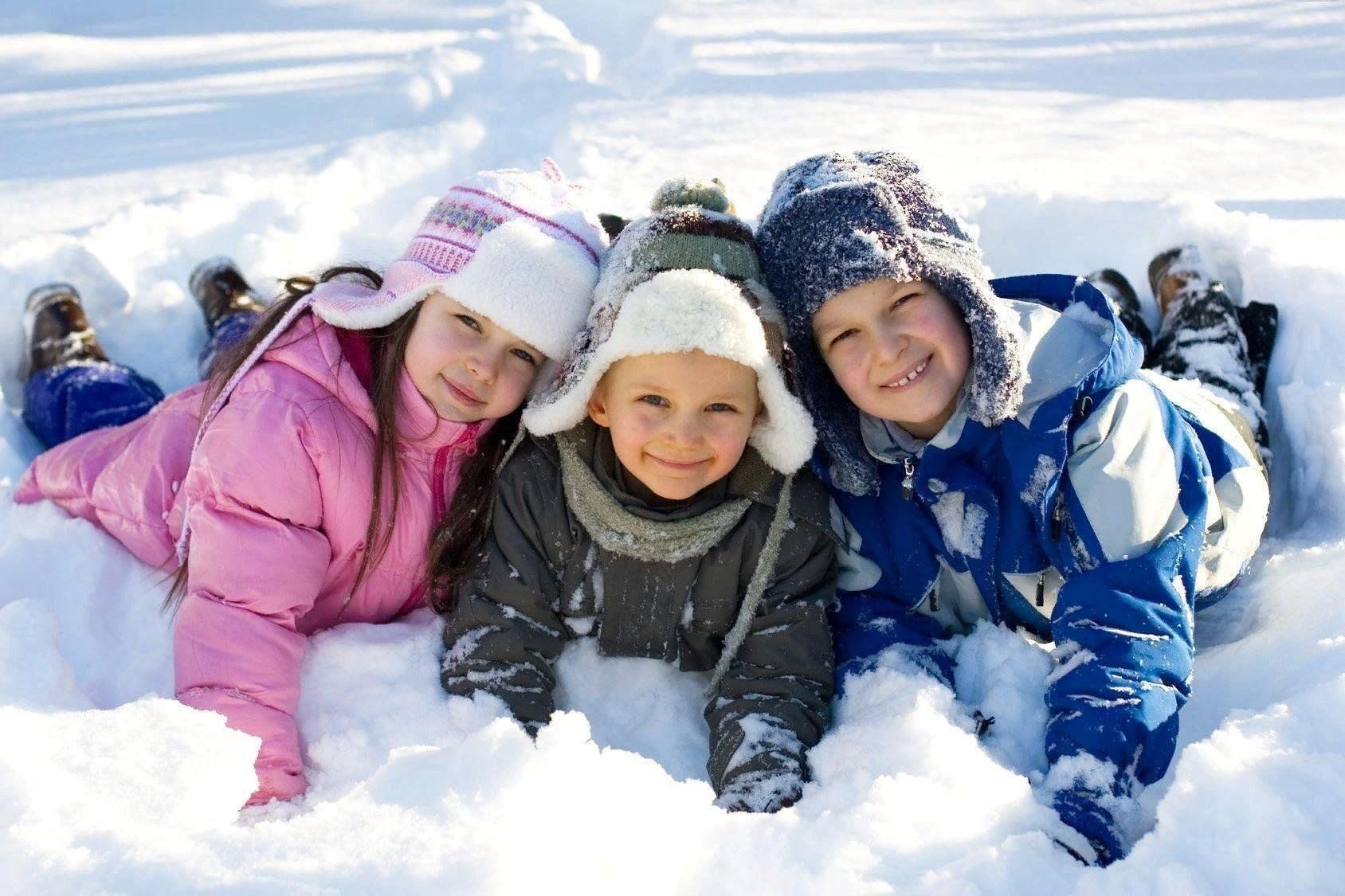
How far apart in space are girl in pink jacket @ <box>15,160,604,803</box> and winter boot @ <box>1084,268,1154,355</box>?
5.38ft

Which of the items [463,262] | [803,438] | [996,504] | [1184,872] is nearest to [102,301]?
[463,262]

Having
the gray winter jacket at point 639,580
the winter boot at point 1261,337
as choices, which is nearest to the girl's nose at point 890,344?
the gray winter jacket at point 639,580

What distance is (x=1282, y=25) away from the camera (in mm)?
5512

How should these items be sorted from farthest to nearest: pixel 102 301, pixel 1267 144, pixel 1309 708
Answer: pixel 1267 144, pixel 102 301, pixel 1309 708

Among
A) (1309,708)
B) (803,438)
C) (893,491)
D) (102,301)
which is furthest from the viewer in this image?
(102,301)

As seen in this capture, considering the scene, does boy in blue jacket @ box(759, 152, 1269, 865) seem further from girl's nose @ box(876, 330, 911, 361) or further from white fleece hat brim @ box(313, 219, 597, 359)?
white fleece hat brim @ box(313, 219, 597, 359)

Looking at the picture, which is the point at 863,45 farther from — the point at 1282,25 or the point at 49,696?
the point at 49,696

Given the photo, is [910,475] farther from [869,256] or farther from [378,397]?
[378,397]

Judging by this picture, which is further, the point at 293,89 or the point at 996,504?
the point at 293,89

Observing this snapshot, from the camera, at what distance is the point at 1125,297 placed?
116 inches

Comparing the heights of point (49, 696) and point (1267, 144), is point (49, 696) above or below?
below

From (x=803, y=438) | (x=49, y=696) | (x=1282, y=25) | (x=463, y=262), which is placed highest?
(x=1282, y=25)

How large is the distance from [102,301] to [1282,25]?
5.66m

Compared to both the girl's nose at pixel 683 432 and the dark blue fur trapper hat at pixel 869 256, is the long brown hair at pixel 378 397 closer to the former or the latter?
the girl's nose at pixel 683 432
